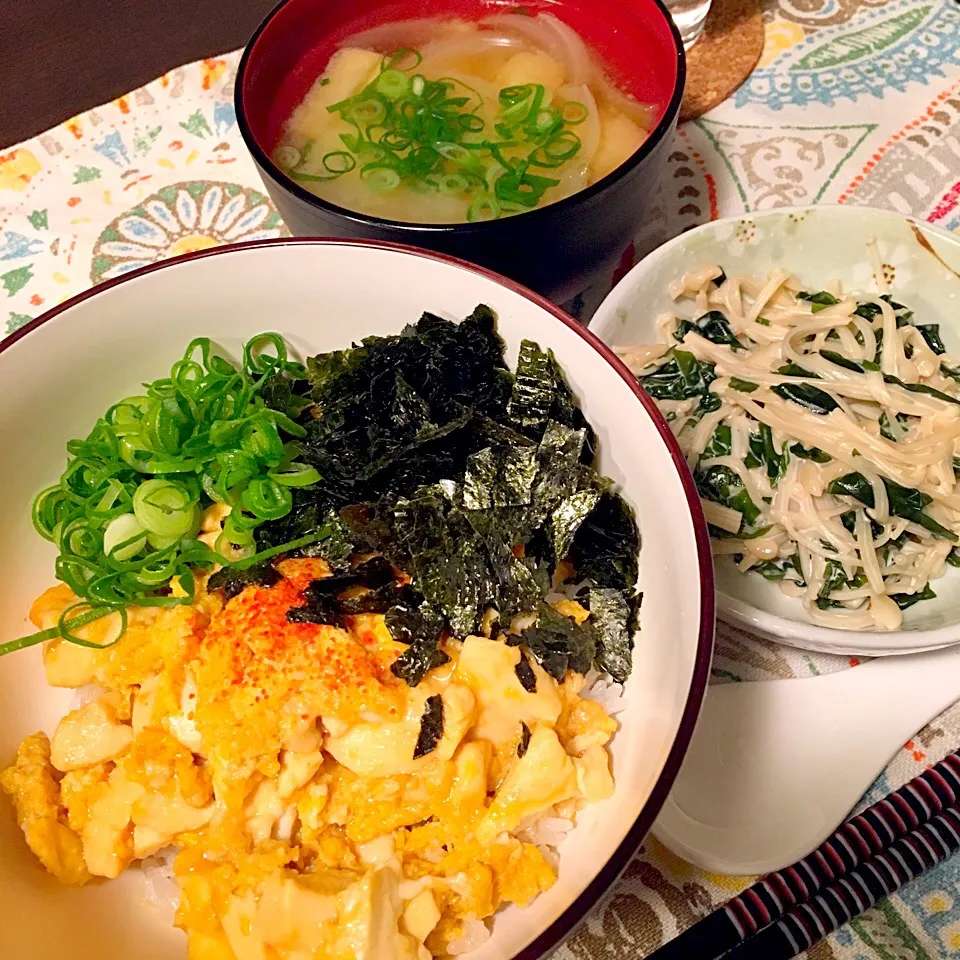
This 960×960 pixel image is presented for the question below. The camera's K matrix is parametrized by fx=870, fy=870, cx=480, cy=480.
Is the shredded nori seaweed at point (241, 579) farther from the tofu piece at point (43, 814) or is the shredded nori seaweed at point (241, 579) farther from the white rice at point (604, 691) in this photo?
the white rice at point (604, 691)

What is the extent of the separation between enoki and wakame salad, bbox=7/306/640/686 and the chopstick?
1.15 ft

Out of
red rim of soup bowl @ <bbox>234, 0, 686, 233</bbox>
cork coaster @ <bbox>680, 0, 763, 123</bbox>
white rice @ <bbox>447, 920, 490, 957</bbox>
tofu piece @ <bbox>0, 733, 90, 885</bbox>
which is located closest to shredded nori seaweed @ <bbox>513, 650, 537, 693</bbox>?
white rice @ <bbox>447, 920, 490, 957</bbox>

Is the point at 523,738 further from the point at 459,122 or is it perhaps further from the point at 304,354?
the point at 459,122

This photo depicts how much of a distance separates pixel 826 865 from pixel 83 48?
8.14 ft

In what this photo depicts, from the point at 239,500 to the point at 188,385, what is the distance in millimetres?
201

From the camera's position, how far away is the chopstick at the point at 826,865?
3.78 feet

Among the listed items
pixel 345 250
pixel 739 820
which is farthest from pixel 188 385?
pixel 739 820

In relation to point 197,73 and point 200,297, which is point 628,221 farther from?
point 197,73

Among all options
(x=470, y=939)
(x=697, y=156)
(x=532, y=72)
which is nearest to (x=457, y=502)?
(x=470, y=939)

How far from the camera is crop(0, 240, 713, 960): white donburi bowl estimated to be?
1.00 meters

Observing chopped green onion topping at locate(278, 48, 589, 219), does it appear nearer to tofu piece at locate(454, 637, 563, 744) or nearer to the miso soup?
the miso soup

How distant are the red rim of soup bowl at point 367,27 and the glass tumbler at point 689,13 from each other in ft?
1.82

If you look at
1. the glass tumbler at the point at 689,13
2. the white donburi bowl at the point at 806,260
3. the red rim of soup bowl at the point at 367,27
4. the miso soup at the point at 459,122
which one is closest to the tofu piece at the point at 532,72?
the miso soup at the point at 459,122

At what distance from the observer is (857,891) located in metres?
1.18
